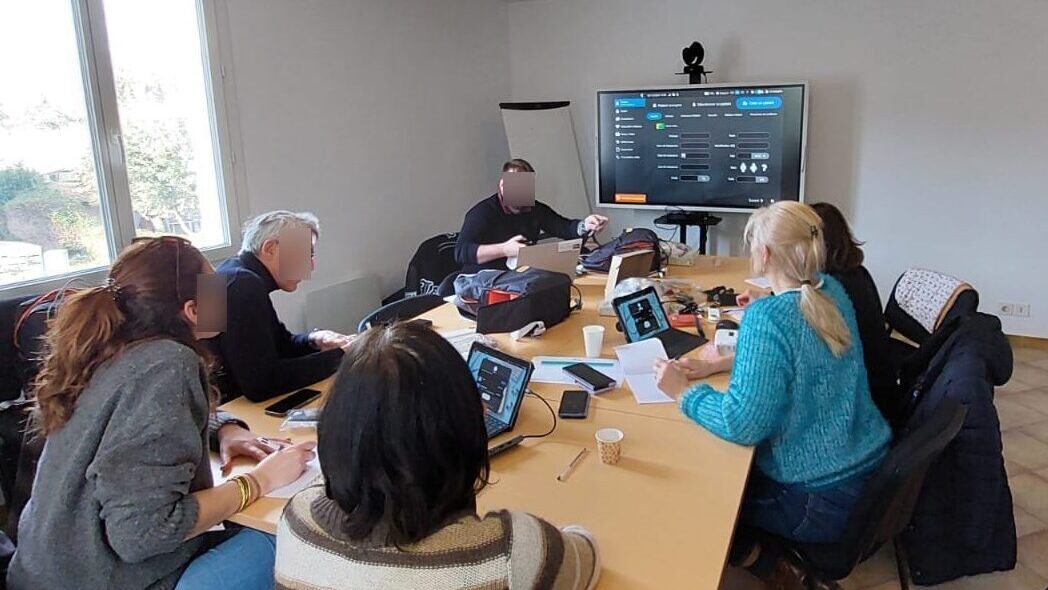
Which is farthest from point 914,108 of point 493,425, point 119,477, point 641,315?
point 119,477

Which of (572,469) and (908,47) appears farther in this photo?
(908,47)

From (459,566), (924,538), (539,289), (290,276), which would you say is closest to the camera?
(459,566)

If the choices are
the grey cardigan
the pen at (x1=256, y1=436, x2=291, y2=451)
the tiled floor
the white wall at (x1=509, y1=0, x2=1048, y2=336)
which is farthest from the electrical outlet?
the grey cardigan

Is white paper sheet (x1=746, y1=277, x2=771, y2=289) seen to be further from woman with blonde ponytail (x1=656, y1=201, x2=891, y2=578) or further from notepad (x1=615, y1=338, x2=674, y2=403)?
woman with blonde ponytail (x1=656, y1=201, x2=891, y2=578)

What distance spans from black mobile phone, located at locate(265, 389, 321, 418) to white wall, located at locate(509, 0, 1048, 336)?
373cm

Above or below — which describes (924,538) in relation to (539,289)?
below

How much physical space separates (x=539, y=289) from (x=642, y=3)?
323 cm

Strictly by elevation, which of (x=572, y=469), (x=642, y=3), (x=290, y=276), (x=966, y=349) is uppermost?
(x=642, y=3)

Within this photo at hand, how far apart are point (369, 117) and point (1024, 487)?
11.9 feet

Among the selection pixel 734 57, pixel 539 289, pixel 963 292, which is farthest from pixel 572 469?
pixel 734 57

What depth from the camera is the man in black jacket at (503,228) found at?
3.46 m

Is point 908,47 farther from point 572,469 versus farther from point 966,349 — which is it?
point 572,469

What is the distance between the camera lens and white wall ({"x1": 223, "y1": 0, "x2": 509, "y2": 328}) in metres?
3.41

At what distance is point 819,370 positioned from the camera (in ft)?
4.98
